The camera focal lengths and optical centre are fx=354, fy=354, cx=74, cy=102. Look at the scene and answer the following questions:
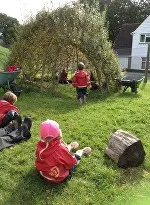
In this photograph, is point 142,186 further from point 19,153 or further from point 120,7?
point 120,7

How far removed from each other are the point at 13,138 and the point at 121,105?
5278 mm

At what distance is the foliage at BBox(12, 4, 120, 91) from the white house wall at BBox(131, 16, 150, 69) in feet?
103

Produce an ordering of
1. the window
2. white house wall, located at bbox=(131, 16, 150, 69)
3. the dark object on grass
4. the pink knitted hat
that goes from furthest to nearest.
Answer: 1. the window
2. white house wall, located at bbox=(131, 16, 150, 69)
3. the dark object on grass
4. the pink knitted hat

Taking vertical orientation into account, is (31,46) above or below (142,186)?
above

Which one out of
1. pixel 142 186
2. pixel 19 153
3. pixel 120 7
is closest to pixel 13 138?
pixel 19 153

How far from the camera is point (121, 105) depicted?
38.7ft

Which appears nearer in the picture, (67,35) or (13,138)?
(13,138)

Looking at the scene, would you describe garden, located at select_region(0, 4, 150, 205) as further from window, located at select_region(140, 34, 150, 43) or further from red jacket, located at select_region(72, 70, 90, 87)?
window, located at select_region(140, 34, 150, 43)

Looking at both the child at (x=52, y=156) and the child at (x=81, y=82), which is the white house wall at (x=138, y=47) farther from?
the child at (x=52, y=156)

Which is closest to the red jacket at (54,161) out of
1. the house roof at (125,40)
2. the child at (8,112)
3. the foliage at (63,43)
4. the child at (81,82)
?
the child at (8,112)

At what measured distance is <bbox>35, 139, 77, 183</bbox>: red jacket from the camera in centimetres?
581

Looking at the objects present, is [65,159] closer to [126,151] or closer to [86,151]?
[86,151]

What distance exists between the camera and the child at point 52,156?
5805 mm

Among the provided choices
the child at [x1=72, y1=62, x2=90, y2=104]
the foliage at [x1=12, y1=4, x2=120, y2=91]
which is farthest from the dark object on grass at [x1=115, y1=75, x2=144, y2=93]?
the child at [x1=72, y1=62, x2=90, y2=104]
